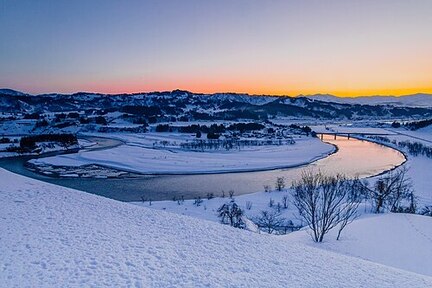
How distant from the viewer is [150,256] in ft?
21.9

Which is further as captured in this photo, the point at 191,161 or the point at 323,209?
the point at 191,161

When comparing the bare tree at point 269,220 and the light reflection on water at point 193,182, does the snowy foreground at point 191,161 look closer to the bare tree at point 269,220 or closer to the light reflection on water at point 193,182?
the light reflection on water at point 193,182

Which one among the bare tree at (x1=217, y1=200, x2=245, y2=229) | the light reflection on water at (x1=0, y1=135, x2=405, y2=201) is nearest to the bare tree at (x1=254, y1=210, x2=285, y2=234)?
the bare tree at (x1=217, y1=200, x2=245, y2=229)

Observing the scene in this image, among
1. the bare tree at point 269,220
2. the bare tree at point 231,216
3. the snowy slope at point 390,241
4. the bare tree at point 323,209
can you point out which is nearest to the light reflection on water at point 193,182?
the bare tree at point 269,220

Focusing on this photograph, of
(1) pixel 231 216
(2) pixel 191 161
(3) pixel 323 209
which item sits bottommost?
(2) pixel 191 161

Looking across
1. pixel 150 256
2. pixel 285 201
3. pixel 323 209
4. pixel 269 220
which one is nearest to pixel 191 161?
pixel 285 201

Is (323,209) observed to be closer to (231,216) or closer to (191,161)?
(231,216)

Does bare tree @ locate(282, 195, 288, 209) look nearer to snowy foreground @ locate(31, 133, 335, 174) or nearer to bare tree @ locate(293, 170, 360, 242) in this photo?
bare tree @ locate(293, 170, 360, 242)

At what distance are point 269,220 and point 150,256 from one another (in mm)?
17555

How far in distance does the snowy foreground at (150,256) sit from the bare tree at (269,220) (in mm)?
13240

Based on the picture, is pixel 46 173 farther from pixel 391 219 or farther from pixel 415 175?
pixel 415 175

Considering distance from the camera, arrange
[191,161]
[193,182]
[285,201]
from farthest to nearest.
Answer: [191,161] → [193,182] → [285,201]

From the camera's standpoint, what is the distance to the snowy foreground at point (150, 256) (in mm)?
5723

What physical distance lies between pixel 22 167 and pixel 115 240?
46.7 meters
